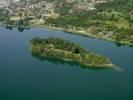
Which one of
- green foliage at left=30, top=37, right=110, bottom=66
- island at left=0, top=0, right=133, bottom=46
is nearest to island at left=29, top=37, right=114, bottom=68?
green foliage at left=30, top=37, right=110, bottom=66

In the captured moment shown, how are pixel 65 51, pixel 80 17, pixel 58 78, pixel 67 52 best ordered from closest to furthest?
1. pixel 58 78
2. pixel 67 52
3. pixel 65 51
4. pixel 80 17

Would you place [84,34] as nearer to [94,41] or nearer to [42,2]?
[94,41]

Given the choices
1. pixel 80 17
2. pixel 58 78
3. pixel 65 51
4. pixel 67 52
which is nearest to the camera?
pixel 58 78

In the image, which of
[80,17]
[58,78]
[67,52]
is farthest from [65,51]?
[80,17]

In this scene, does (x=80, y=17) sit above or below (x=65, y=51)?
below

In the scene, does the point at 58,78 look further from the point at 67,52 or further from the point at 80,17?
the point at 80,17

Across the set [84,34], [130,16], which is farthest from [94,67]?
[130,16]
